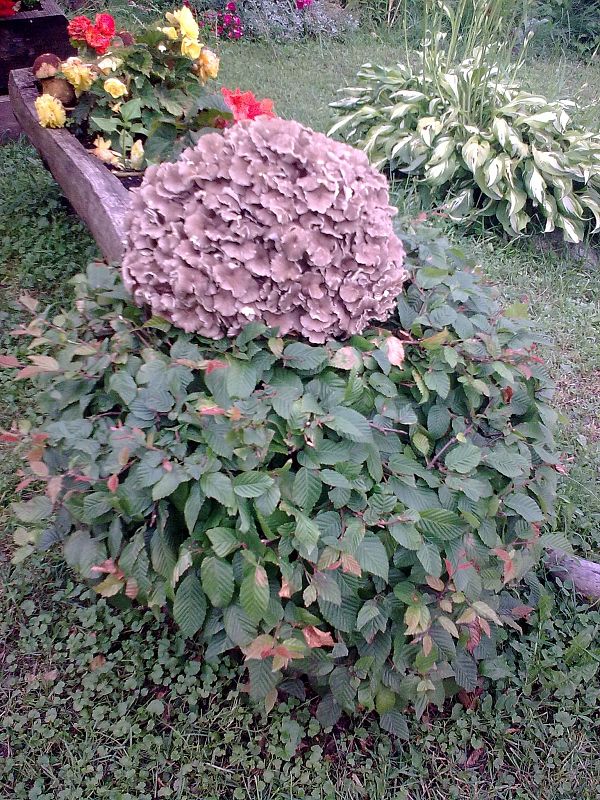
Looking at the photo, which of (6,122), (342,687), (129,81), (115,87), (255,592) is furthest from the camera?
(6,122)

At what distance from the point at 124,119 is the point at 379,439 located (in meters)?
2.38

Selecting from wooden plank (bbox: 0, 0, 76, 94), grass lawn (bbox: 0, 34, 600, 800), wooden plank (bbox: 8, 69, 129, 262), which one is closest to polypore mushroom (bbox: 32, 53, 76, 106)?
wooden plank (bbox: 8, 69, 129, 262)

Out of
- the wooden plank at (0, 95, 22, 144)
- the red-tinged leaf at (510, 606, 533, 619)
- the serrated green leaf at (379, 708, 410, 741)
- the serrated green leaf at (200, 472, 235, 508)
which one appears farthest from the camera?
the wooden plank at (0, 95, 22, 144)

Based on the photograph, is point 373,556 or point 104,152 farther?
point 104,152

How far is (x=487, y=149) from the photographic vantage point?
397cm

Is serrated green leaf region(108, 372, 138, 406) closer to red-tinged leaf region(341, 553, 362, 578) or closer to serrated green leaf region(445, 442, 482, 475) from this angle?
red-tinged leaf region(341, 553, 362, 578)

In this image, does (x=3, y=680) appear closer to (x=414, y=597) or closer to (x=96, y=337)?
(x=96, y=337)

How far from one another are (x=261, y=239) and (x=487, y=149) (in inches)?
113

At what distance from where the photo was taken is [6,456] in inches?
99.5

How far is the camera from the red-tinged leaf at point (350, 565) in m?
1.46

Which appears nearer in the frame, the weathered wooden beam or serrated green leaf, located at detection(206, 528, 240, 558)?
serrated green leaf, located at detection(206, 528, 240, 558)

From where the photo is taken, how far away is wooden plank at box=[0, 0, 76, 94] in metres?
4.34

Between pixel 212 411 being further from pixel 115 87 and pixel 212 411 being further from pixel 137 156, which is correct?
pixel 115 87

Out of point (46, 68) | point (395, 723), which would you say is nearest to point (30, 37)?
point (46, 68)
